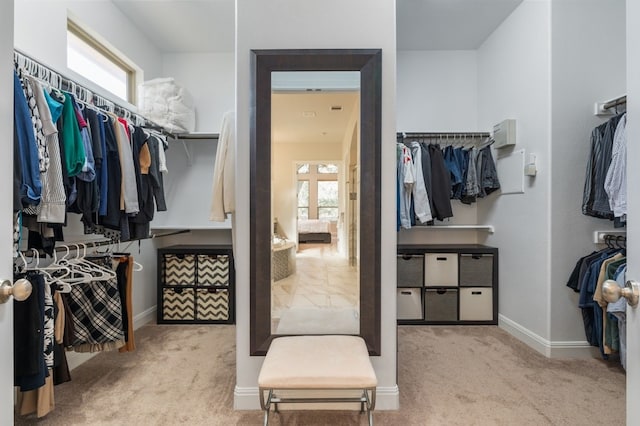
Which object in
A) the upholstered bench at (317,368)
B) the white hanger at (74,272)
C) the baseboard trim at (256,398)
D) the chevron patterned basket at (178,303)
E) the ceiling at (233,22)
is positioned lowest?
the baseboard trim at (256,398)

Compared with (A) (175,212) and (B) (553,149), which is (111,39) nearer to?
(A) (175,212)

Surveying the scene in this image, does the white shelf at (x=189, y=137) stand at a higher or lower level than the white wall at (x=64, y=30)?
lower

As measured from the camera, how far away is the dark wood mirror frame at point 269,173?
1.77 m

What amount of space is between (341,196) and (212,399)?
137 cm

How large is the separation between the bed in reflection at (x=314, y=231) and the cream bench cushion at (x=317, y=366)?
0.55 meters

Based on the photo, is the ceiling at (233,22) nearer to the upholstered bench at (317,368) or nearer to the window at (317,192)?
the window at (317,192)

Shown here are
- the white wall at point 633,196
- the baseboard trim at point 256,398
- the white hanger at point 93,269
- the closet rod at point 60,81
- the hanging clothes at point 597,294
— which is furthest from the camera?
the hanging clothes at point 597,294

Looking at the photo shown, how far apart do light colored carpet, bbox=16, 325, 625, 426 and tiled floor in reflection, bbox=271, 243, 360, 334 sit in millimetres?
465

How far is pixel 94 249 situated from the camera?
241 centimetres

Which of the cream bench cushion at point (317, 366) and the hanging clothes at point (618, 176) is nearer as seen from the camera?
the cream bench cushion at point (317, 366)

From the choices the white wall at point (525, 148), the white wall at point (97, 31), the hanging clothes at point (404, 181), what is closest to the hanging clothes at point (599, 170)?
the white wall at point (525, 148)

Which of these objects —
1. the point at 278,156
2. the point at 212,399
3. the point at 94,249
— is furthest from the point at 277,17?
the point at 212,399

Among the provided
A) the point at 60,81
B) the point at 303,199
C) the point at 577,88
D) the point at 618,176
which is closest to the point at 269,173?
the point at 303,199

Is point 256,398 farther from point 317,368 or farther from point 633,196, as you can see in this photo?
point 633,196
